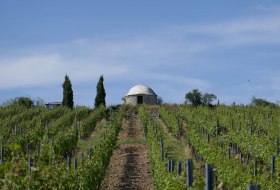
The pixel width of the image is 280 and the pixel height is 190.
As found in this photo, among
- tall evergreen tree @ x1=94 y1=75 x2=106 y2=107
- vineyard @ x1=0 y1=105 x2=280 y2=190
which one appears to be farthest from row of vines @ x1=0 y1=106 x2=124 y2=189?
tall evergreen tree @ x1=94 y1=75 x2=106 y2=107

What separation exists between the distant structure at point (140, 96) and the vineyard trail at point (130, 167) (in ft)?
98.6

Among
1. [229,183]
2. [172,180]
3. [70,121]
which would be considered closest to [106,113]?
[70,121]

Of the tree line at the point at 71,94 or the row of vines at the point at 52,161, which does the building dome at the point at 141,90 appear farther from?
the row of vines at the point at 52,161

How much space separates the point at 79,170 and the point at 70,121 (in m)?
23.2

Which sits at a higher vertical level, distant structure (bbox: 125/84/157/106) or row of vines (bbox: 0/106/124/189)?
distant structure (bbox: 125/84/157/106)

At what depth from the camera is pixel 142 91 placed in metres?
59.3

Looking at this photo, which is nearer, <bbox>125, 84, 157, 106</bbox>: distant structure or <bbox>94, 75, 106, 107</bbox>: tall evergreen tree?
<bbox>94, 75, 106, 107</bbox>: tall evergreen tree

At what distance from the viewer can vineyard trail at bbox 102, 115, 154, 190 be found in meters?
15.9

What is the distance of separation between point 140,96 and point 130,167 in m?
40.0

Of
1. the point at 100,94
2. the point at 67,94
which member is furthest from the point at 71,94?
the point at 100,94

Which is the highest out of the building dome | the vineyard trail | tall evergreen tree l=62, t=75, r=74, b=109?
the building dome

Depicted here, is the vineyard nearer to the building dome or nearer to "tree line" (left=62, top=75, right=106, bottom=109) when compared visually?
"tree line" (left=62, top=75, right=106, bottom=109)

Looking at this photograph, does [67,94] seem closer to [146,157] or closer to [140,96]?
[140,96]

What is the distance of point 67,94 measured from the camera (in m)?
48.9
